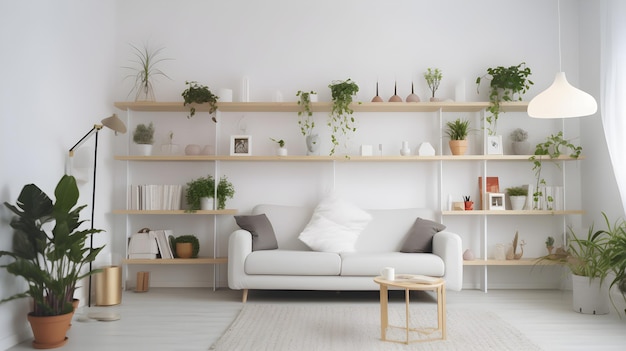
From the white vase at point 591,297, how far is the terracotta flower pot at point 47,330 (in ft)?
13.2

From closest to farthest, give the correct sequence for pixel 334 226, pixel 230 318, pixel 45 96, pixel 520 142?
pixel 45 96
pixel 230 318
pixel 334 226
pixel 520 142

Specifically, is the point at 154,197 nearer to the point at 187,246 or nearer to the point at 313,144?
the point at 187,246

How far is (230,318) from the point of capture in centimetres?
419

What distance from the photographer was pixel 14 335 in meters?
3.53

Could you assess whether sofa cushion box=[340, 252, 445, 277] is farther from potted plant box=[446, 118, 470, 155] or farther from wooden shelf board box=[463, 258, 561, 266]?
potted plant box=[446, 118, 470, 155]

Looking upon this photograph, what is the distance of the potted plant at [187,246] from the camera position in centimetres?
530

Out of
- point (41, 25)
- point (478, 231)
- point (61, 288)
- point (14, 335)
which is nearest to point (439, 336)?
point (478, 231)

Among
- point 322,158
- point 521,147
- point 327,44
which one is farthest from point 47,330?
point 521,147

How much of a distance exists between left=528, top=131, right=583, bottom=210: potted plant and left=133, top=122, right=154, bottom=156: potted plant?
3.90 m

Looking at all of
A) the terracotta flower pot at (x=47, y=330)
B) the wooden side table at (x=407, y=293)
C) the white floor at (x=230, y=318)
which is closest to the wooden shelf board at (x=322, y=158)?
the white floor at (x=230, y=318)

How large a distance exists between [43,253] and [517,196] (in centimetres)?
435

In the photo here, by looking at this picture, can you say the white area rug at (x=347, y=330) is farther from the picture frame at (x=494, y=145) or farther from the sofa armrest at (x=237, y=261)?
the picture frame at (x=494, y=145)

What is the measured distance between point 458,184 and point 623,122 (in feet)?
5.57

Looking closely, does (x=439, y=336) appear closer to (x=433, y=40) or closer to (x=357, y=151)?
(x=357, y=151)
